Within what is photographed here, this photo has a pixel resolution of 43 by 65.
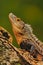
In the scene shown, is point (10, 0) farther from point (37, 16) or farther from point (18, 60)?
point (18, 60)

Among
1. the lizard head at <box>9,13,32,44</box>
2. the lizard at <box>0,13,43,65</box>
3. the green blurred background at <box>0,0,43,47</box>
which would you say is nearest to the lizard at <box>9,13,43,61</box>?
the lizard head at <box>9,13,32,44</box>

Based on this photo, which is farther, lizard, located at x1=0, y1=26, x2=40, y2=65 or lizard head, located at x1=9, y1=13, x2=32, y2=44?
lizard head, located at x1=9, y1=13, x2=32, y2=44

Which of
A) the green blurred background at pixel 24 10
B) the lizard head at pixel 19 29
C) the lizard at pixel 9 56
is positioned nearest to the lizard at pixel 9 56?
the lizard at pixel 9 56

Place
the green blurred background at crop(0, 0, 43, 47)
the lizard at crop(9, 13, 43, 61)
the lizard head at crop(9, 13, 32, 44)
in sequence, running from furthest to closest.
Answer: the green blurred background at crop(0, 0, 43, 47), the lizard head at crop(9, 13, 32, 44), the lizard at crop(9, 13, 43, 61)

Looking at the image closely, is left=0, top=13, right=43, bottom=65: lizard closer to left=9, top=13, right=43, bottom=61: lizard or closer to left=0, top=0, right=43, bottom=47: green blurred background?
left=9, top=13, right=43, bottom=61: lizard

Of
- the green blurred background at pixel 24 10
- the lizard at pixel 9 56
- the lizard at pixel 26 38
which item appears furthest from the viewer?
the green blurred background at pixel 24 10

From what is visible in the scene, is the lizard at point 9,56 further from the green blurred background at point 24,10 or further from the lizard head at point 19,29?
the green blurred background at point 24,10

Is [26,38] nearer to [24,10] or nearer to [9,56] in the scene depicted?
[9,56]

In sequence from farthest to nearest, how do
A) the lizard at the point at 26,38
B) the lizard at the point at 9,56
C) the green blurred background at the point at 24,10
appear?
the green blurred background at the point at 24,10, the lizard at the point at 26,38, the lizard at the point at 9,56

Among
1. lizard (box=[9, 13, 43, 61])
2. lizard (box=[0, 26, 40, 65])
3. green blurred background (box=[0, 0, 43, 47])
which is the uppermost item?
green blurred background (box=[0, 0, 43, 47])

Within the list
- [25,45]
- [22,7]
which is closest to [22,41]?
[25,45]
